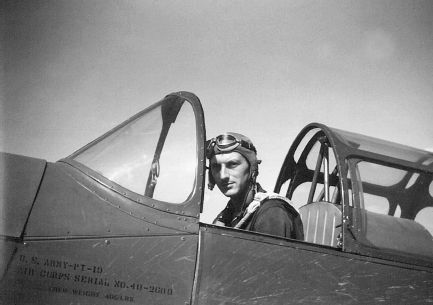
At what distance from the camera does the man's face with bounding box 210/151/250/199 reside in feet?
11.5

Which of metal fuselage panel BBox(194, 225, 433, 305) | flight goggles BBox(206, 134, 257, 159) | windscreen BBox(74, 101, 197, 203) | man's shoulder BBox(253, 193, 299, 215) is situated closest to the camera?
metal fuselage panel BBox(194, 225, 433, 305)

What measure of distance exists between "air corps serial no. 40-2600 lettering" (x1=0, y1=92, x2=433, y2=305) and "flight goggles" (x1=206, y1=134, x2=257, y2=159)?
0.68m

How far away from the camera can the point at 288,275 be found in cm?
255

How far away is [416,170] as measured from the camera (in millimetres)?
3645

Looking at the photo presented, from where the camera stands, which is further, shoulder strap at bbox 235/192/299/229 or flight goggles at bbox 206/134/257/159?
flight goggles at bbox 206/134/257/159

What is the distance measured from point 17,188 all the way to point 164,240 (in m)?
0.87

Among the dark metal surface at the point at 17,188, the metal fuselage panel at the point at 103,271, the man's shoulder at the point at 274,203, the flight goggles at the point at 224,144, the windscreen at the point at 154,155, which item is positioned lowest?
the metal fuselage panel at the point at 103,271

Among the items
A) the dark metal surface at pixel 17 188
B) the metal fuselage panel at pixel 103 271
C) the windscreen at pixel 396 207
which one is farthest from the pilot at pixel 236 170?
the dark metal surface at pixel 17 188

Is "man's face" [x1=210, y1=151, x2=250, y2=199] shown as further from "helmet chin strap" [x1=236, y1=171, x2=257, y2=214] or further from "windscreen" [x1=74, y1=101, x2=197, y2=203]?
"windscreen" [x1=74, y1=101, x2=197, y2=203]

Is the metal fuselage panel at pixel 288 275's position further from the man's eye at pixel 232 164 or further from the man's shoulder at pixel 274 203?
the man's eye at pixel 232 164

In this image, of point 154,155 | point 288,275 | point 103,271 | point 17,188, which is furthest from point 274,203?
point 17,188

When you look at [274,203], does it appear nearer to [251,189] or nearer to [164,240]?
[251,189]

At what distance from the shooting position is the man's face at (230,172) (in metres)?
3.51

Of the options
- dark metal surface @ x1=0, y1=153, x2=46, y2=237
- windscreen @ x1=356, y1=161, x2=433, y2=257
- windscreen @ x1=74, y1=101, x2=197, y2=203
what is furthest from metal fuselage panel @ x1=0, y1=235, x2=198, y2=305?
windscreen @ x1=356, y1=161, x2=433, y2=257
